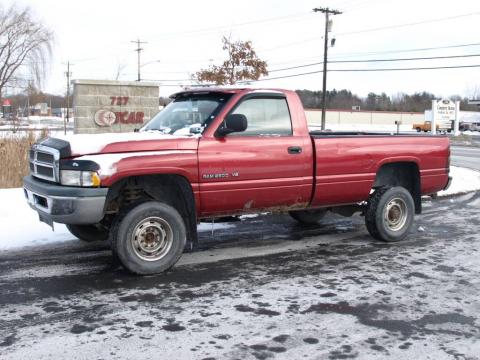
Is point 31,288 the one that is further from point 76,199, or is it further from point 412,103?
point 412,103

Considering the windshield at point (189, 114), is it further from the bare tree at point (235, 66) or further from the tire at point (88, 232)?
the bare tree at point (235, 66)

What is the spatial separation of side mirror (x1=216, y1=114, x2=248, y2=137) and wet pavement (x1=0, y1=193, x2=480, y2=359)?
150cm

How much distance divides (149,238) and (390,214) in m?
3.55

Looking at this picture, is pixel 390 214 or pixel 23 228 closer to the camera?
pixel 390 214

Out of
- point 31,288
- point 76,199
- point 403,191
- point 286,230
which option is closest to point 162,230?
point 76,199

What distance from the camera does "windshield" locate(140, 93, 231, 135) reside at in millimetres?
6004

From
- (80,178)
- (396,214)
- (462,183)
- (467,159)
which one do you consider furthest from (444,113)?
(80,178)

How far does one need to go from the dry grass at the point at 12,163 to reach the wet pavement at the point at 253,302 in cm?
521

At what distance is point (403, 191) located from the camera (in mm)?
7445

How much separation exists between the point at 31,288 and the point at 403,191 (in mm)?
4915

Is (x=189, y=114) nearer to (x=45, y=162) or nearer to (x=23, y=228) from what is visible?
(x=45, y=162)

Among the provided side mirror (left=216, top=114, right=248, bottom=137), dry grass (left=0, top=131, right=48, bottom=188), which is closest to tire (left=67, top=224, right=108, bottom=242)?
side mirror (left=216, top=114, right=248, bottom=137)

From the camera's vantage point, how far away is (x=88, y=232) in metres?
6.53

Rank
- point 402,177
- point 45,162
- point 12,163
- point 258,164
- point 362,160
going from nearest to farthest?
point 45,162, point 258,164, point 362,160, point 402,177, point 12,163
